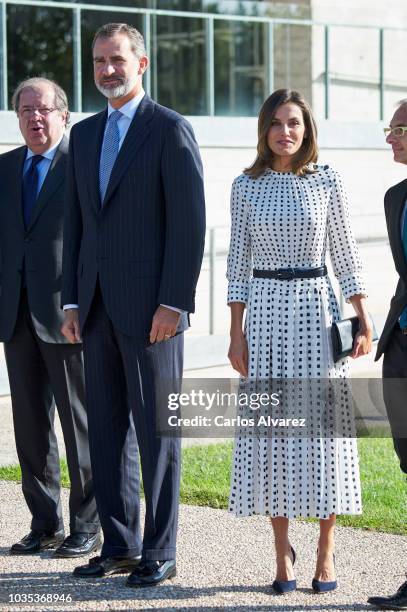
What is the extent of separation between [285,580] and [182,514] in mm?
1510

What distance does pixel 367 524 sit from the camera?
6188 millimetres

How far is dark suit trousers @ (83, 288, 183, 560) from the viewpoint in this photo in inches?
203

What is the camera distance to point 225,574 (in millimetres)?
5250

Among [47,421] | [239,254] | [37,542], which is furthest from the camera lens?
[47,421]

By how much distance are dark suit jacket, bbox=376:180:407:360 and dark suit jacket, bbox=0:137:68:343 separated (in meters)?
1.53

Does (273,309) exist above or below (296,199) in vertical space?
below

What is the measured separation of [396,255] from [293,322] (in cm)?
48

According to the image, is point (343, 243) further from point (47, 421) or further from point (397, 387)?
point (47, 421)

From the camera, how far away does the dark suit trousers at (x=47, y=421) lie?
5719mm

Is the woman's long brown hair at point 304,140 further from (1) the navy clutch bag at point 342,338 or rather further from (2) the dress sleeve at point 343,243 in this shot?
(1) the navy clutch bag at point 342,338

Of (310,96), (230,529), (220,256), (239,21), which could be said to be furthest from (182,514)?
(310,96)

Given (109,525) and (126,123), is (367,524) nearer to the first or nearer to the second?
(109,525)

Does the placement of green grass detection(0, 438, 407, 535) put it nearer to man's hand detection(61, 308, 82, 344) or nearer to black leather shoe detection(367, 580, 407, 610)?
black leather shoe detection(367, 580, 407, 610)

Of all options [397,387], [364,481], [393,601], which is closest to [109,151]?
[397,387]
